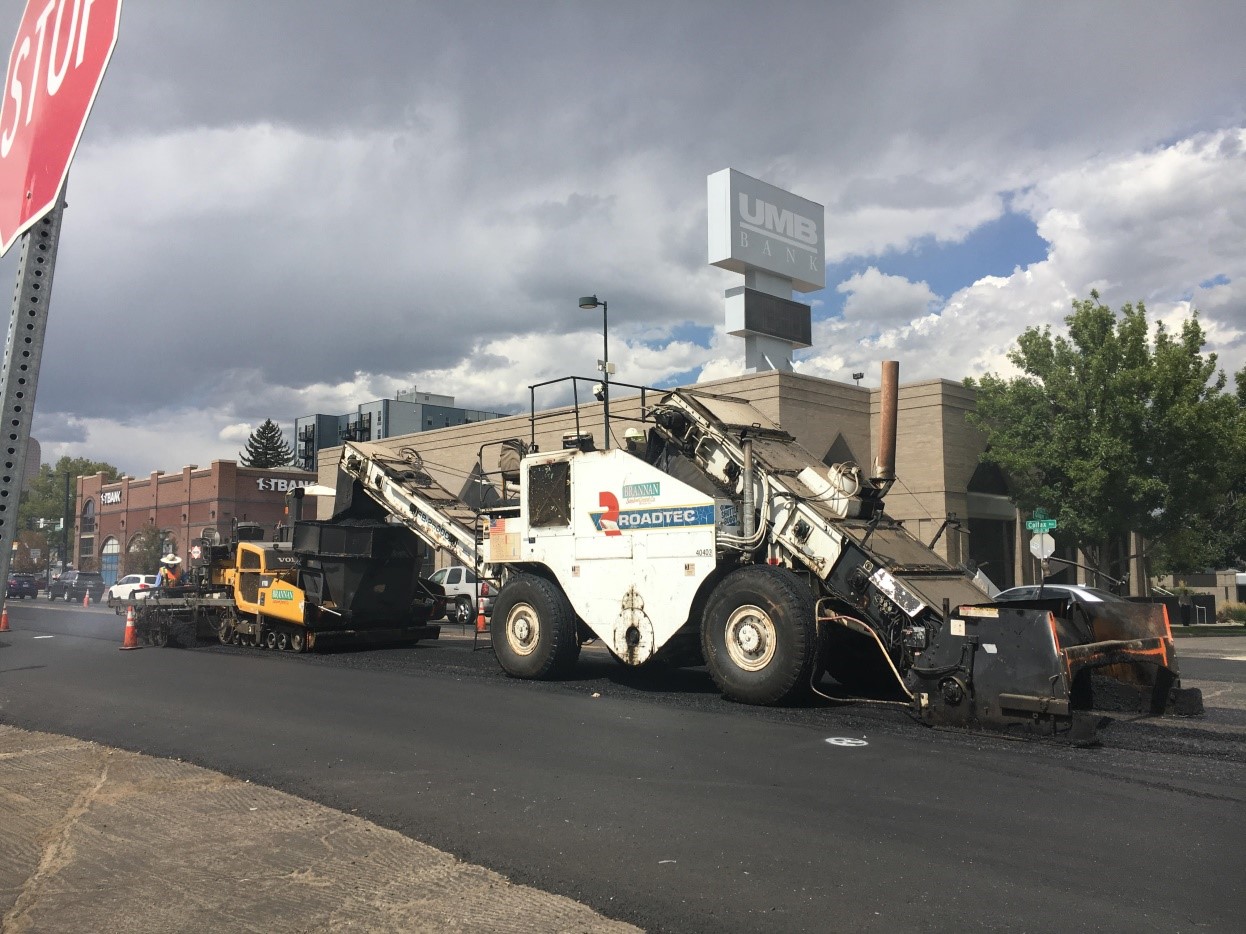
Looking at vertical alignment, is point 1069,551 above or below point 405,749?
above

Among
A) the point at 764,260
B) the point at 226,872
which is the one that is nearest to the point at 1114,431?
the point at 764,260

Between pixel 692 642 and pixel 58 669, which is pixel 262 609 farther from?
pixel 692 642

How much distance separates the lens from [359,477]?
691 inches

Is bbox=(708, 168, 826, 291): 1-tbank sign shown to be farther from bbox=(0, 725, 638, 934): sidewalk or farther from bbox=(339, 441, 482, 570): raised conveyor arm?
bbox=(0, 725, 638, 934): sidewalk

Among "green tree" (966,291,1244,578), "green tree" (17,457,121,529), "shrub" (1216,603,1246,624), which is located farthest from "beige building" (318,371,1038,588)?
"green tree" (17,457,121,529)

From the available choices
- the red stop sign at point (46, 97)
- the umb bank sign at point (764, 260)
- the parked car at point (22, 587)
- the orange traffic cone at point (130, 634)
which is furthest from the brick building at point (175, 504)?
the red stop sign at point (46, 97)

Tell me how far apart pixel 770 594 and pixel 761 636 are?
1.49 ft

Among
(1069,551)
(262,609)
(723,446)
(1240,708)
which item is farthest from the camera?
(1069,551)

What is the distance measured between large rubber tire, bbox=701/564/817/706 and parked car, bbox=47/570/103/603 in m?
45.7

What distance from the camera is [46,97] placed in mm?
2930

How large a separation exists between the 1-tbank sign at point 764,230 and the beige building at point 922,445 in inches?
360

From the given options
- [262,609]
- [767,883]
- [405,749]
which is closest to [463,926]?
[767,883]

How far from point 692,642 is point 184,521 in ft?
187

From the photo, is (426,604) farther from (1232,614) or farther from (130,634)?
(1232,614)
